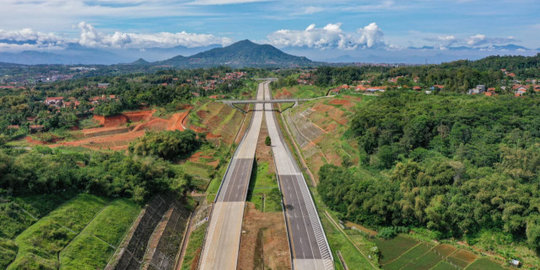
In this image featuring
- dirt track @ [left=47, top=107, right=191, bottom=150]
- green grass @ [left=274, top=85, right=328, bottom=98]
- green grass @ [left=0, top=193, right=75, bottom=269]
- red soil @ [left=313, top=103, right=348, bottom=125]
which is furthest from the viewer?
green grass @ [left=274, top=85, right=328, bottom=98]

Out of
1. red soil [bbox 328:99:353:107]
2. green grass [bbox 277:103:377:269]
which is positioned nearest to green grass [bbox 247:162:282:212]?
green grass [bbox 277:103:377:269]

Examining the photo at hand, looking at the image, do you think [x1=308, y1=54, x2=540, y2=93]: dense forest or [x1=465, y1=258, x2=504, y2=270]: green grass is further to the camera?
[x1=308, y1=54, x2=540, y2=93]: dense forest

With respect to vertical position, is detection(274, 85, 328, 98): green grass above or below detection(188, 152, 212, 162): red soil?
above

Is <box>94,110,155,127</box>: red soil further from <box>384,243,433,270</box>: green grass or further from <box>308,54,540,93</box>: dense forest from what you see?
<box>308,54,540,93</box>: dense forest

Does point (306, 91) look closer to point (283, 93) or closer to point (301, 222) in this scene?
point (283, 93)

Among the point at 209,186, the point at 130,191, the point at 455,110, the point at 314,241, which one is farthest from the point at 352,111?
the point at 130,191

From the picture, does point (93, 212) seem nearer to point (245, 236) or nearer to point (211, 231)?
point (211, 231)
